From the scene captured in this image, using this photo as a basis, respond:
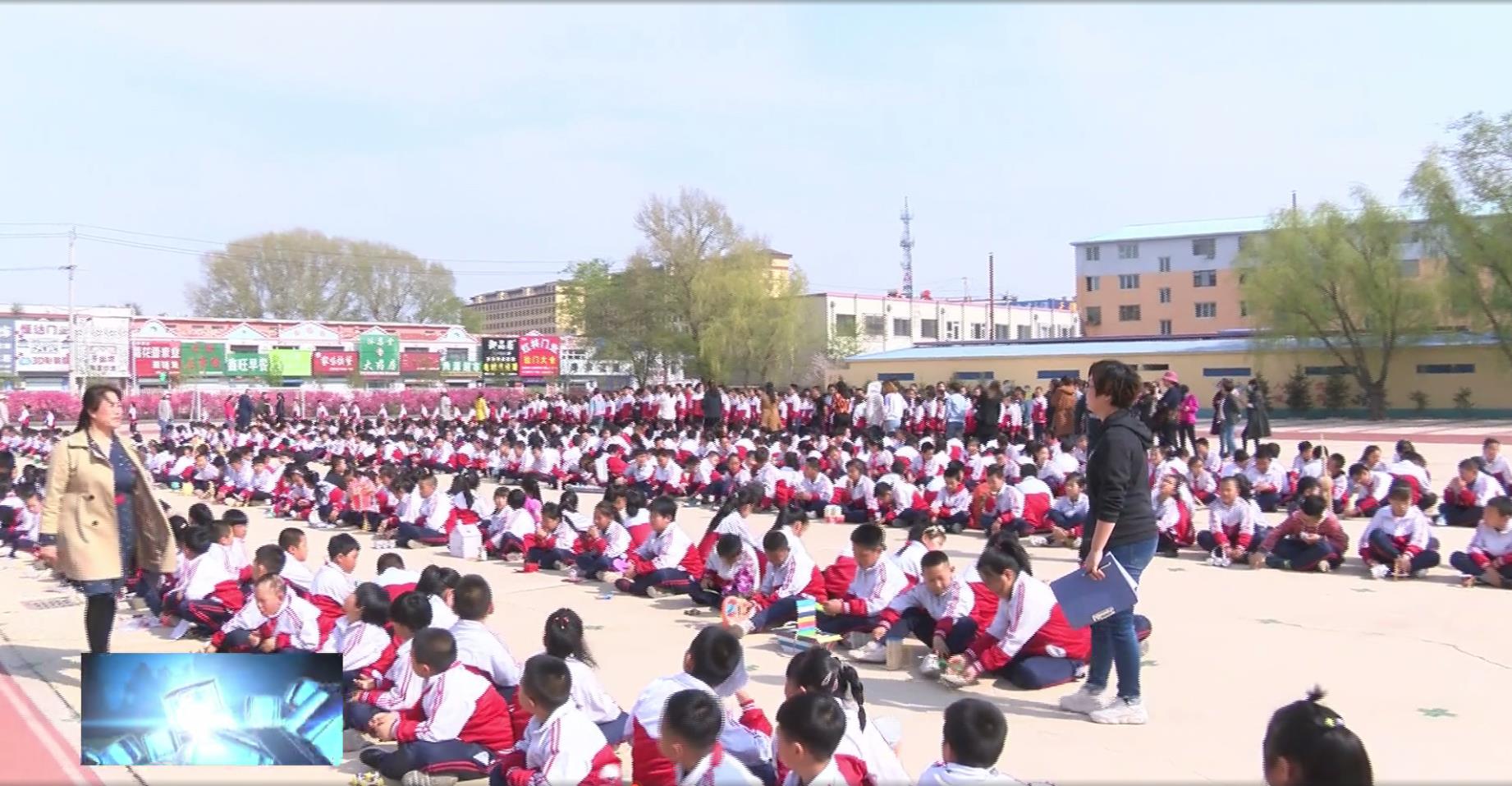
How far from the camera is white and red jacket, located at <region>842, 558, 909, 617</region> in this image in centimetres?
598

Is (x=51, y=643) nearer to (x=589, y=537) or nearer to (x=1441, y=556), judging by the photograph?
(x=589, y=537)

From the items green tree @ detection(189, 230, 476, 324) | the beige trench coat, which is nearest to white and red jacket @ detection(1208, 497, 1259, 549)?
the beige trench coat

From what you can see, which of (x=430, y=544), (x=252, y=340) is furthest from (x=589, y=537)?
(x=252, y=340)

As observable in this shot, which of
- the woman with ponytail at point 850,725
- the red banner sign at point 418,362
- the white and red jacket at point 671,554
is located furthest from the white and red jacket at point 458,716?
the red banner sign at point 418,362

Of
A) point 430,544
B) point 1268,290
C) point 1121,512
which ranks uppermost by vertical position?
point 1268,290

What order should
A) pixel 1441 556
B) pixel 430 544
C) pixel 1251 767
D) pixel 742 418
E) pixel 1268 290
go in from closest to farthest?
pixel 1251 767 → pixel 1441 556 → pixel 430 544 → pixel 742 418 → pixel 1268 290

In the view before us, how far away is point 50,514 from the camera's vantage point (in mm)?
5016

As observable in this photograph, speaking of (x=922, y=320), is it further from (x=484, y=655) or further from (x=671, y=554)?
(x=484, y=655)

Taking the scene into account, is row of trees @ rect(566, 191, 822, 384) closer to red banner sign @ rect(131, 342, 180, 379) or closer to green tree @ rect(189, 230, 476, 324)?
red banner sign @ rect(131, 342, 180, 379)

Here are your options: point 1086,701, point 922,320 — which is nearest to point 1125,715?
point 1086,701

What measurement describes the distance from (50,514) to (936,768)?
432 cm

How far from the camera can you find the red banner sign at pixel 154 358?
110ft

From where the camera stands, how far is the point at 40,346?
108 ft

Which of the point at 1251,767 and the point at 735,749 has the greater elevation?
the point at 735,749
